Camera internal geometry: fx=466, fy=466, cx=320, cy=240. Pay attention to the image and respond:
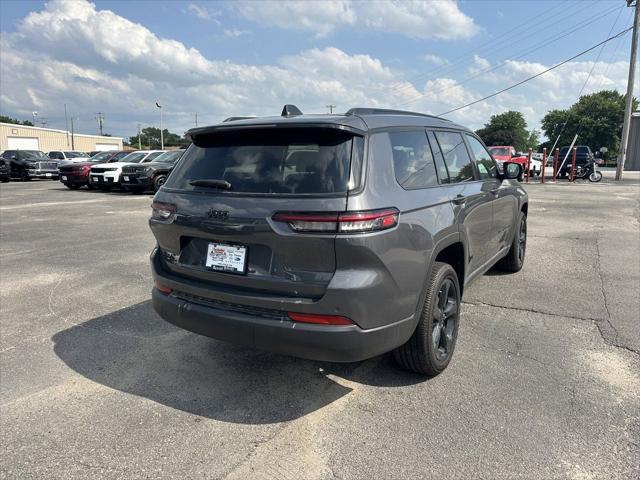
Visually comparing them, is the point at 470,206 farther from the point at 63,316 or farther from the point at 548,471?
the point at 63,316

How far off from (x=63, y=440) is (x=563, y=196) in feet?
56.7

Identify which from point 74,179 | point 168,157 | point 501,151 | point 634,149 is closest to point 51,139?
point 74,179

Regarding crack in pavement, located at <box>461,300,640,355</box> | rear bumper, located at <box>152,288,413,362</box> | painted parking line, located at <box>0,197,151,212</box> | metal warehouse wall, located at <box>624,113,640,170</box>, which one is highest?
metal warehouse wall, located at <box>624,113,640,170</box>

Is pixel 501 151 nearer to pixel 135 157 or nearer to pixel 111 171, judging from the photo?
pixel 135 157

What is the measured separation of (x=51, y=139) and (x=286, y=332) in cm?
7290

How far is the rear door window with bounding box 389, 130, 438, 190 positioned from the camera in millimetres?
2992

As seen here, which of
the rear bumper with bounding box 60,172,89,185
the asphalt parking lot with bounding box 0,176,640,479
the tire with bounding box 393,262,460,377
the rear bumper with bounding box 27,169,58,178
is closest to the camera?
the asphalt parking lot with bounding box 0,176,640,479

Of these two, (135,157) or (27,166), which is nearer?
(135,157)

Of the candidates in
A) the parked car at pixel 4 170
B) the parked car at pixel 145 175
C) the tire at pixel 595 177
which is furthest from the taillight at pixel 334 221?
the parked car at pixel 4 170

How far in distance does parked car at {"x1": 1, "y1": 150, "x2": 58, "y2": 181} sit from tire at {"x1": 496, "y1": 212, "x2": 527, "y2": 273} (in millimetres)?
29856

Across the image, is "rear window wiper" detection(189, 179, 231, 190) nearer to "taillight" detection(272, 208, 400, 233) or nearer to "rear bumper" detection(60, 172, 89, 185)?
"taillight" detection(272, 208, 400, 233)

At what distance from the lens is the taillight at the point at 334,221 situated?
2502 mm

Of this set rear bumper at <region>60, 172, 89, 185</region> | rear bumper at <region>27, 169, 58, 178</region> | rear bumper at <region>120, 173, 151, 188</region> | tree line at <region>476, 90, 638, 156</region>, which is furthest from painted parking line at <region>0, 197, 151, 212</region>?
tree line at <region>476, 90, 638, 156</region>

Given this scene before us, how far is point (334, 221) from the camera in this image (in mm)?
2504
